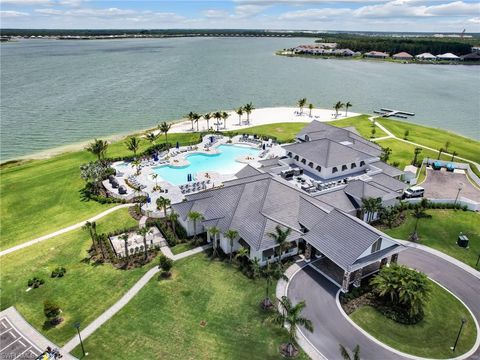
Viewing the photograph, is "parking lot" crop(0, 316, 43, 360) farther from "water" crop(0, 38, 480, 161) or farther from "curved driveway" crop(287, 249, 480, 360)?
"water" crop(0, 38, 480, 161)

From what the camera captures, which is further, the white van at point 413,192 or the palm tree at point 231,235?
the white van at point 413,192

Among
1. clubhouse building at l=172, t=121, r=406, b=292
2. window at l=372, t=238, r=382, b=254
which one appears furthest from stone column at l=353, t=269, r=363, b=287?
window at l=372, t=238, r=382, b=254

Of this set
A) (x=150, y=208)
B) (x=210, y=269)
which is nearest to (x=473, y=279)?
(x=210, y=269)

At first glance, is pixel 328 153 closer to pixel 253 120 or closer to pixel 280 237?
pixel 280 237

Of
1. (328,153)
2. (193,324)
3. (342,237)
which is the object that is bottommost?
(193,324)

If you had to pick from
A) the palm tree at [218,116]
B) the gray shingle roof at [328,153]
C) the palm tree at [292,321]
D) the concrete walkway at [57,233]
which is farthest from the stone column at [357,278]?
the palm tree at [218,116]

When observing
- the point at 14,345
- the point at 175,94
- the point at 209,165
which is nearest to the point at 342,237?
the point at 14,345

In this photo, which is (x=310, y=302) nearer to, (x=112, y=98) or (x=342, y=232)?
(x=342, y=232)

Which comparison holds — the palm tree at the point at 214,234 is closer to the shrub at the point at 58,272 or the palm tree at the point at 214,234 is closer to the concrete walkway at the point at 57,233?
the shrub at the point at 58,272
